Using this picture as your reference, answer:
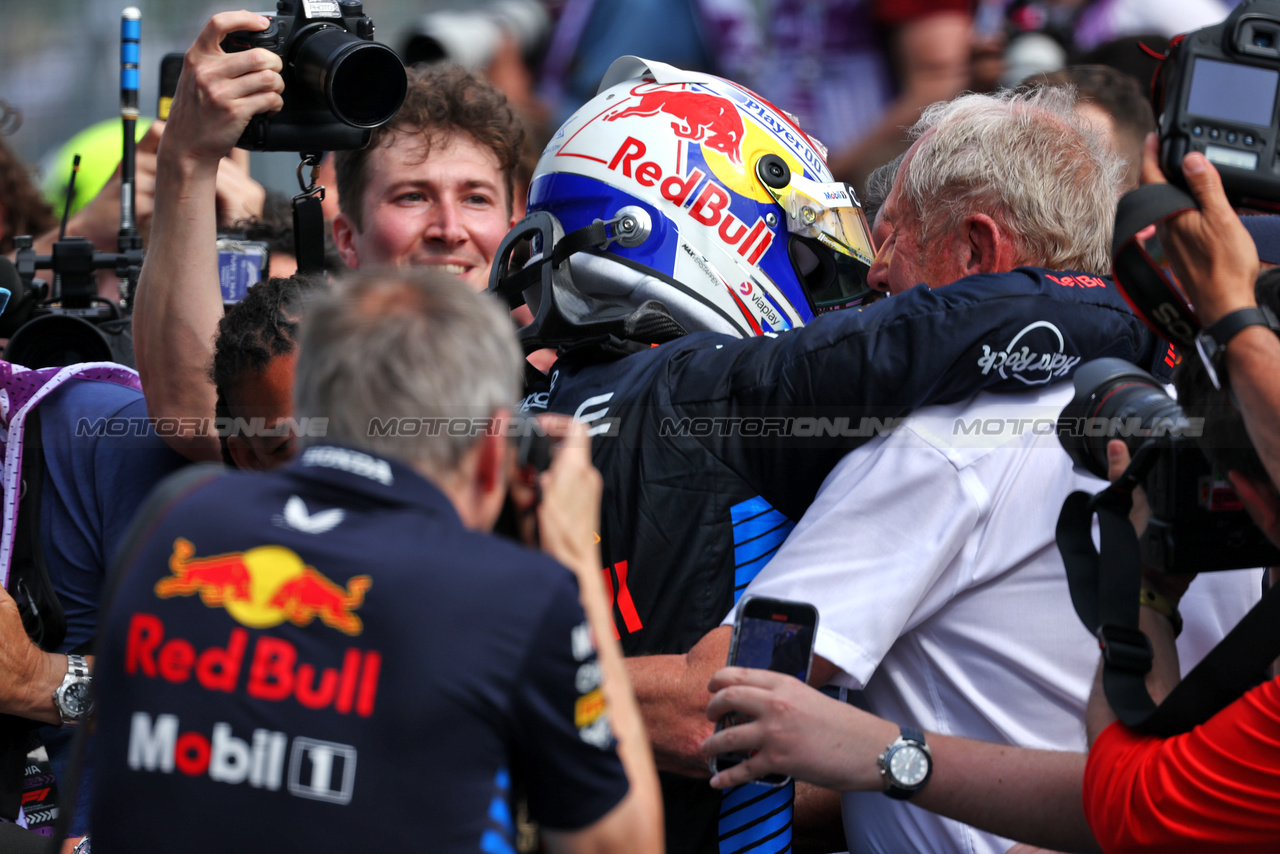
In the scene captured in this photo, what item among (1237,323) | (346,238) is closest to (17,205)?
(346,238)

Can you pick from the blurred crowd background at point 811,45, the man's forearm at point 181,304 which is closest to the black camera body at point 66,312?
the man's forearm at point 181,304

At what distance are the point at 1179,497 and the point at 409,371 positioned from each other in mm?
995

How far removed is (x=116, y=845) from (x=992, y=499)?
1.29 meters

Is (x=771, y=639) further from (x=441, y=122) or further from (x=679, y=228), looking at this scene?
(x=441, y=122)

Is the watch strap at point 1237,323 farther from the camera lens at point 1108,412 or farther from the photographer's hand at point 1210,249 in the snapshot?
the camera lens at point 1108,412

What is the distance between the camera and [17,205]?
4.71m

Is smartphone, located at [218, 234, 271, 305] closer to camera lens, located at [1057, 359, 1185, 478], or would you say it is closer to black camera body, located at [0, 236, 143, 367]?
black camera body, located at [0, 236, 143, 367]

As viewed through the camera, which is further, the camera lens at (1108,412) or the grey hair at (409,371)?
the camera lens at (1108,412)

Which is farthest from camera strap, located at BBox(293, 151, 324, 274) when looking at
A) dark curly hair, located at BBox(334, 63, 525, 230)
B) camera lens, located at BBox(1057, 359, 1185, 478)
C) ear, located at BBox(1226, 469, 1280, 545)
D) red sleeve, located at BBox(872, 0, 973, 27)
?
red sleeve, located at BBox(872, 0, 973, 27)

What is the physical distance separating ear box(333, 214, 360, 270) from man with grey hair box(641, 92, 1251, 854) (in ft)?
6.30

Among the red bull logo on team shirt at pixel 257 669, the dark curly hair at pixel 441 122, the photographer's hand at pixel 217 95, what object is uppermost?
the dark curly hair at pixel 441 122

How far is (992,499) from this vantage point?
1946mm

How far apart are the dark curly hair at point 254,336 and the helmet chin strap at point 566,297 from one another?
1.38ft

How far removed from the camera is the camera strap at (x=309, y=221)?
107 inches
